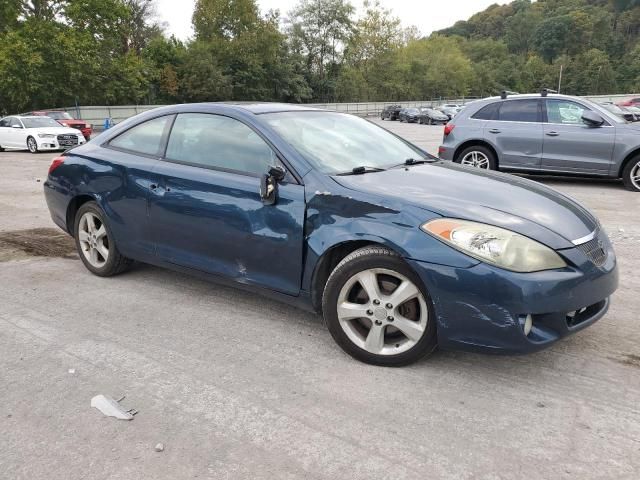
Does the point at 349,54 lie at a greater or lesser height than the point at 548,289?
greater

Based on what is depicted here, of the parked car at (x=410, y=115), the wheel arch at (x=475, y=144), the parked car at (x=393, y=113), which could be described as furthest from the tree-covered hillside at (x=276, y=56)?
the wheel arch at (x=475, y=144)

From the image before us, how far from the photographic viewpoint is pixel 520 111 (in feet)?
32.2

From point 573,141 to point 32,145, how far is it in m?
17.2

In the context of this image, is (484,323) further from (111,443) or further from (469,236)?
(111,443)

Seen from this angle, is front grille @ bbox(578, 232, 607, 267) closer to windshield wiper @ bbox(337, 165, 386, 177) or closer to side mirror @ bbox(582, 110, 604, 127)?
windshield wiper @ bbox(337, 165, 386, 177)

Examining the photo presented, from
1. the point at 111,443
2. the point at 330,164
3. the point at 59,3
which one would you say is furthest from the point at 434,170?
the point at 59,3

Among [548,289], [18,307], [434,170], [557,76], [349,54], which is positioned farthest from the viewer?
[557,76]

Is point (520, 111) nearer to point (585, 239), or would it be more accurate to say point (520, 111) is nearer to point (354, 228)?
point (585, 239)

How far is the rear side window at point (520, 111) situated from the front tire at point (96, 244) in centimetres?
756

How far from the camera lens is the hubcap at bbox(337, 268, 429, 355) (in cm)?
305

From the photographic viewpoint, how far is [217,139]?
4.00m

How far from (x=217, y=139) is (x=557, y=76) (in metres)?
117

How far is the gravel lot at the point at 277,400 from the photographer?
2367mm

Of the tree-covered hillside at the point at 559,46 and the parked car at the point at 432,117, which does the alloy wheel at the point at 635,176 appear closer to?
the parked car at the point at 432,117
